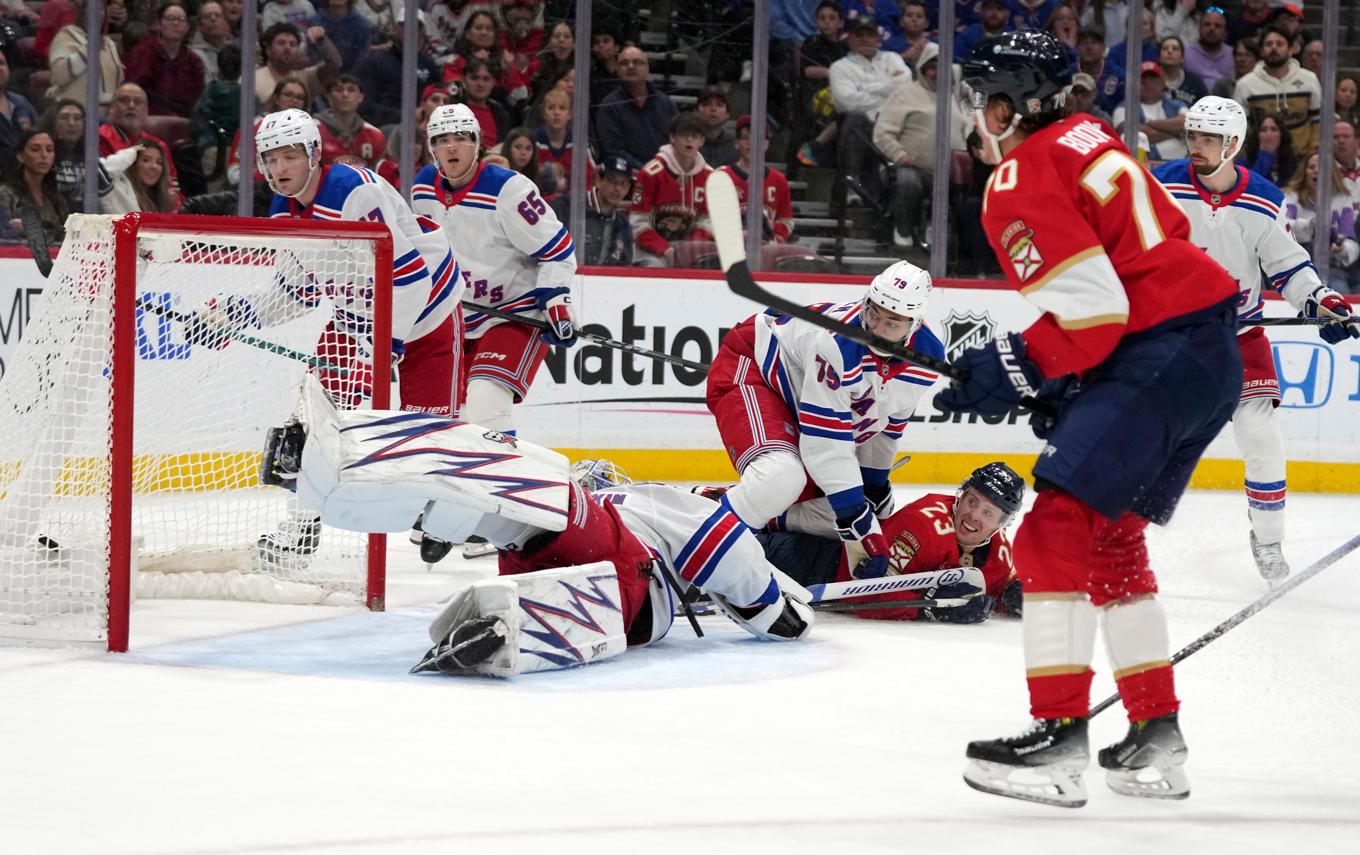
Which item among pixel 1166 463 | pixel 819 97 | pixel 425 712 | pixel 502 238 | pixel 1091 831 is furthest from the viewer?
pixel 819 97

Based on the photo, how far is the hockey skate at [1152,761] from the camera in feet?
8.36

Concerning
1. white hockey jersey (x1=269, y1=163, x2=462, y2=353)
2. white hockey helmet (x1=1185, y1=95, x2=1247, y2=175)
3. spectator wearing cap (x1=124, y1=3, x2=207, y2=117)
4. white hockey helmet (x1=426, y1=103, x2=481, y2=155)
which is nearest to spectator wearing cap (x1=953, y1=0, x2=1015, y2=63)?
white hockey helmet (x1=1185, y1=95, x2=1247, y2=175)

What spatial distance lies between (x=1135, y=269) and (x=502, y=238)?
10.6 ft

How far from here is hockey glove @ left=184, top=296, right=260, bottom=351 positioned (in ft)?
14.1

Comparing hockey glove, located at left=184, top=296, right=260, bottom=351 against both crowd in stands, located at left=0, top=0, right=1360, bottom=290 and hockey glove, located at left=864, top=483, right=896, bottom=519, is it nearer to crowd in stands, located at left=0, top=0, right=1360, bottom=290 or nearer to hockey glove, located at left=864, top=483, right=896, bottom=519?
hockey glove, located at left=864, top=483, right=896, bottom=519

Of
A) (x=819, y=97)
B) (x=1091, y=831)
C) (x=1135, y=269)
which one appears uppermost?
(x=819, y=97)

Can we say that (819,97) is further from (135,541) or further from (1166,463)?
(1166,463)

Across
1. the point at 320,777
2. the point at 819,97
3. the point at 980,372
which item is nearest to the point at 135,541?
the point at 320,777

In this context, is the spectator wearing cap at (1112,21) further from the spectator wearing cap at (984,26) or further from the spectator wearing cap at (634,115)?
the spectator wearing cap at (634,115)

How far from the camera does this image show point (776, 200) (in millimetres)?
7738

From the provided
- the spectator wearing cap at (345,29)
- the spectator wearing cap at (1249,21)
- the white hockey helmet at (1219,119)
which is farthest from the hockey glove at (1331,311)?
the spectator wearing cap at (345,29)

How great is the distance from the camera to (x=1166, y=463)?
8.37 ft

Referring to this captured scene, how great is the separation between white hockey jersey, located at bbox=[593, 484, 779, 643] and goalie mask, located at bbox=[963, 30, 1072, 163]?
1.28 m

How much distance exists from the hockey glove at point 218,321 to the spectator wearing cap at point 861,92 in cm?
399
